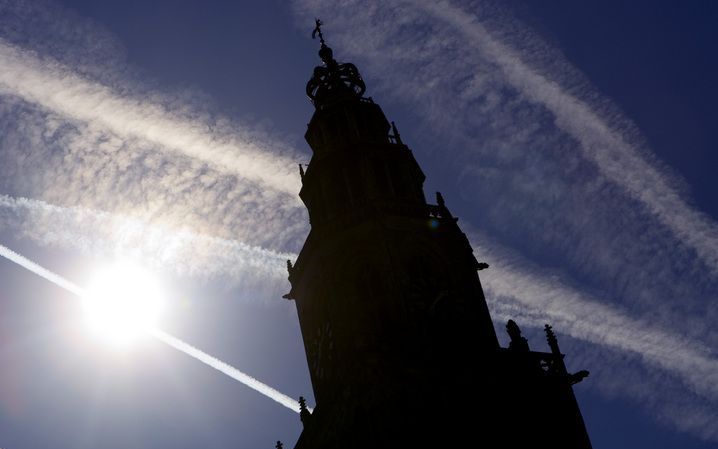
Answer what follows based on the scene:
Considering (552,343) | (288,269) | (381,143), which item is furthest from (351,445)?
(381,143)

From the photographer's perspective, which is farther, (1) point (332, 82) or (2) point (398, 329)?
(1) point (332, 82)

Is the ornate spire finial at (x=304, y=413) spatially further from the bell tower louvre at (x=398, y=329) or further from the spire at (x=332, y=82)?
the spire at (x=332, y=82)

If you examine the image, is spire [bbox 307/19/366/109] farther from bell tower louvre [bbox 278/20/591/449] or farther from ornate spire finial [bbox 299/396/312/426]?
ornate spire finial [bbox 299/396/312/426]

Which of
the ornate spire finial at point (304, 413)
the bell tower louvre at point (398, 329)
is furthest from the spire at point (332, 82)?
the ornate spire finial at point (304, 413)

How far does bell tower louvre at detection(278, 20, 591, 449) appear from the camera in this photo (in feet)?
93.1

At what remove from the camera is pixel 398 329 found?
102 ft

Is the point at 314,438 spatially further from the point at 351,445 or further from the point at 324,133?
the point at 324,133

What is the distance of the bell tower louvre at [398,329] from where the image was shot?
93.1 feet

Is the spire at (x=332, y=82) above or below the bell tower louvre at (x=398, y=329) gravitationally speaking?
above

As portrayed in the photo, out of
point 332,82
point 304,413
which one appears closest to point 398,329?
point 304,413

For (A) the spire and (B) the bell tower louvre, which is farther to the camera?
(A) the spire

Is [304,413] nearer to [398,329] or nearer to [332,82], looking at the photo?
[398,329]

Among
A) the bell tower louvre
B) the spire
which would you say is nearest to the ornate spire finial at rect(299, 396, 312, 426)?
the bell tower louvre

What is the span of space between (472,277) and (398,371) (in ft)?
24.3
